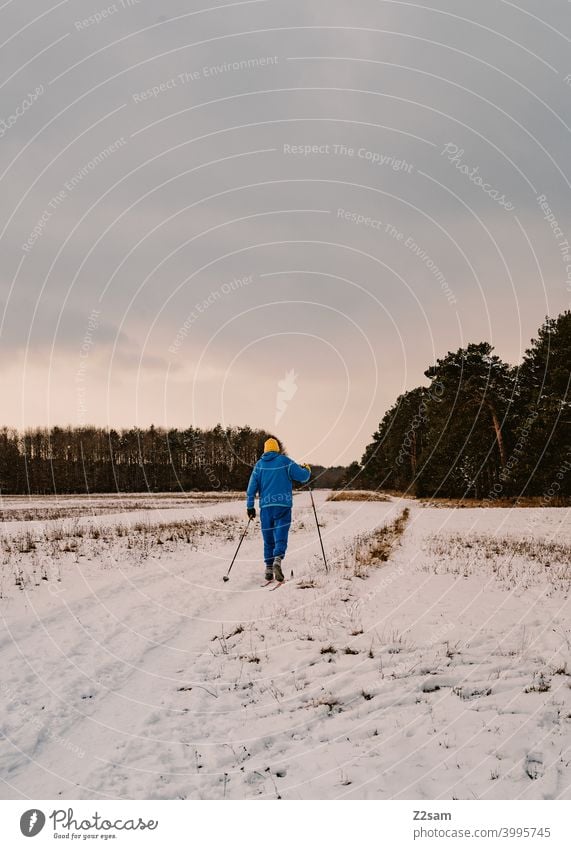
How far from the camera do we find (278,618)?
7.74 metres

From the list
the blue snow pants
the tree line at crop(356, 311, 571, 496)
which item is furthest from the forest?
the blue snow pants

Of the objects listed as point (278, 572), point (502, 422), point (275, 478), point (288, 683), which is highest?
point (502, 422)

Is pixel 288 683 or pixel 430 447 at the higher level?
pixel 430 447

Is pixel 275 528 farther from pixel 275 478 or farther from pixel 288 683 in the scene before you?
pixel 288 683

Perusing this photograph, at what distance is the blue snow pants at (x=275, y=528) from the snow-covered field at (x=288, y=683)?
69cm

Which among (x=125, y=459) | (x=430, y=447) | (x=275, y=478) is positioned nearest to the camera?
(x=275, y=478)

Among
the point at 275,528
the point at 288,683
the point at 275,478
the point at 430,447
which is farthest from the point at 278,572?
the point at 430,447

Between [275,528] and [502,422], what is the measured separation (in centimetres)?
3289

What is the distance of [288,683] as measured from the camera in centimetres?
550

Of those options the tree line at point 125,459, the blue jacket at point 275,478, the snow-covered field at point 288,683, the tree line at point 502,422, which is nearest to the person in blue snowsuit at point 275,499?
the blue jacket at point 275,478

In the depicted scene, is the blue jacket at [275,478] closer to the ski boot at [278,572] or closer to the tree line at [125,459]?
the ski boot at [278,572]
